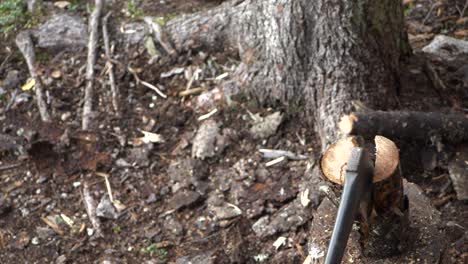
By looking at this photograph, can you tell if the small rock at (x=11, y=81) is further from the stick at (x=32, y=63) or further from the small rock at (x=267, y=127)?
the small rock at (x=267, y=127)

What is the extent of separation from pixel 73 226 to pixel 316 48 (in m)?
1.54

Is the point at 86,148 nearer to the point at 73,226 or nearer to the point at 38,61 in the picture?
the point at 73,226

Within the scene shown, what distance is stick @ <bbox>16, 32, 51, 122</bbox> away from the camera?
4.08 metres

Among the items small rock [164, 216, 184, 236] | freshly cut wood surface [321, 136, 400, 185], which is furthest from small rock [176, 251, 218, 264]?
freshly cut wood surface [321, 136, 400, 185]

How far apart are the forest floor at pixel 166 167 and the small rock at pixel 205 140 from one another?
0.06 ft

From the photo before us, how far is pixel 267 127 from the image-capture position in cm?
376

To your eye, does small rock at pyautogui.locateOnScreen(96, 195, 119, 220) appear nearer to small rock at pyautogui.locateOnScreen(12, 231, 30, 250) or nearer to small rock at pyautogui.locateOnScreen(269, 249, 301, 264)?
small rock at pyautogui.locateOnScreen(12, 231, 30, 250)

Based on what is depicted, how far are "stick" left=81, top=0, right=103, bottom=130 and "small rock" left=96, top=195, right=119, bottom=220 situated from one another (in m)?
0.54

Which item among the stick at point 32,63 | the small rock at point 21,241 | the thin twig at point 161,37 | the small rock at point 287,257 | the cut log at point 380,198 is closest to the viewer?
the cut log at point 380,198

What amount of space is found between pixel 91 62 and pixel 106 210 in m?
1.12

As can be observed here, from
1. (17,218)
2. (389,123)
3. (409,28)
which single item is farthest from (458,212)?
(17,218)

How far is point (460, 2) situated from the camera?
4.45 meters

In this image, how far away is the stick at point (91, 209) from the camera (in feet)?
11.6

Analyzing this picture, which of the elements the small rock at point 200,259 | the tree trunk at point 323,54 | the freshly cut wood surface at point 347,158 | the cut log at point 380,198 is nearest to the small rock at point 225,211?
the small rock at point 200,259
